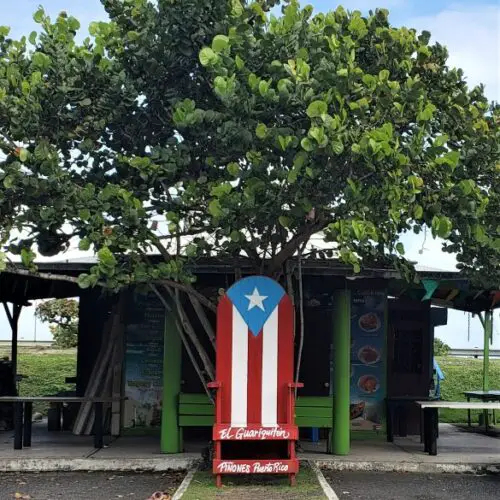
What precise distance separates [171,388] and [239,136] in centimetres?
413

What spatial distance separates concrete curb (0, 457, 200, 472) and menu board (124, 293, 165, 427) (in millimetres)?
2834

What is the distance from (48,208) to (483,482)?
18.4 ft

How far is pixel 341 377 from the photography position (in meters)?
10.3

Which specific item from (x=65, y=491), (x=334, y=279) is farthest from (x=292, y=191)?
(x=65, y=491)

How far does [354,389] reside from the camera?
41.2ft

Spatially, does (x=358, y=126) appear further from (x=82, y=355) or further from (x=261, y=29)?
(x=82, y=355)

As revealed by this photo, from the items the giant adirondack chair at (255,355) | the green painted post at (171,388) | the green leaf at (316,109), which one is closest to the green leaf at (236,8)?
the green leaf at (316,109)

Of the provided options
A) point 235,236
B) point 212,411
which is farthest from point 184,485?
point 235,236

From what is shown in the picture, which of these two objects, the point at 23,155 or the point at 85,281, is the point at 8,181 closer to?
the point at 23,155

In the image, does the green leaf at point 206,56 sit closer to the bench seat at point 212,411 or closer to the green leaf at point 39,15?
the green leaf at point 39,15

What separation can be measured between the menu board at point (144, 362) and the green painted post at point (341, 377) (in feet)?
10.7

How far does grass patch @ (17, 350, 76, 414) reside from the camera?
71.7 ft

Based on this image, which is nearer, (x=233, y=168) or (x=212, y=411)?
(x=233, y=168)

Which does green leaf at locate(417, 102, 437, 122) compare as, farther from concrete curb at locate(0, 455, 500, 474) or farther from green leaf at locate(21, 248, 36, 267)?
concrete curb at locate(0, 455, 500, 474)
